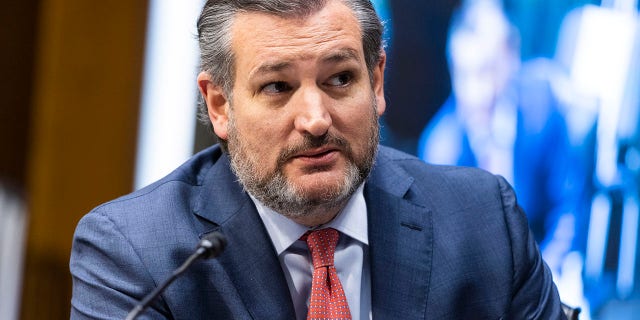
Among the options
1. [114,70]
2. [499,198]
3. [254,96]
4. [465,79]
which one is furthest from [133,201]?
[114,70]

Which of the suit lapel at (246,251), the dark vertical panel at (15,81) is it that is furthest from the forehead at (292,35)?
the dark vertical panel at (15,81)

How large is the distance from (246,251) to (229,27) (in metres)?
0.57

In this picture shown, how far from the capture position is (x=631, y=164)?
307 cm

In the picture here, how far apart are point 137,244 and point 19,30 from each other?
2.45 meters

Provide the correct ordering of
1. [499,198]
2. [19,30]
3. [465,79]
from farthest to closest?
[19,30] → [465,79] → [499,198]

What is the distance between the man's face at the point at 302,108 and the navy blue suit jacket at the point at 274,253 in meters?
0.18

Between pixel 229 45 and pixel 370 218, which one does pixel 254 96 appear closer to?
pixel 229 45

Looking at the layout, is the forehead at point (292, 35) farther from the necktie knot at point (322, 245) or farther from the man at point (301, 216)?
the necktie knot at point (322, 245)

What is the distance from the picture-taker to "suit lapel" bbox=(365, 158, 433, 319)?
239 cm

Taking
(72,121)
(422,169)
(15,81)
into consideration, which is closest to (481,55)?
(422,169)

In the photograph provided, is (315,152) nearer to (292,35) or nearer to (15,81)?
(292,35)

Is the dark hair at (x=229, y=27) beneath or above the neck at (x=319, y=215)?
above

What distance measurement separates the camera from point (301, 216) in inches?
93.2

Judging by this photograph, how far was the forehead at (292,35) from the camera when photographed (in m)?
2.25
